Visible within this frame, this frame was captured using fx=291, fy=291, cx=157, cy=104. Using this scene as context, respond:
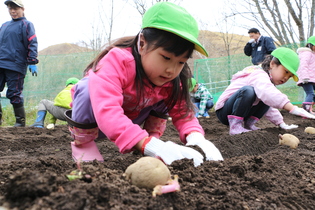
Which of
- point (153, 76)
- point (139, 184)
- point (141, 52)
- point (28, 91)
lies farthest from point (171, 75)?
point (28, 91)

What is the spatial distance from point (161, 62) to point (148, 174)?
2.54ft

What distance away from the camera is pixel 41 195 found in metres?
0.88

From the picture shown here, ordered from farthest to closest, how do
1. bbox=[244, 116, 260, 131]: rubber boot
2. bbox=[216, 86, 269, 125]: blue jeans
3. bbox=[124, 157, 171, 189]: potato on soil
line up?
bbox=[244, 116, 260, 131]: rubber boot, bbox=[216, 86, 269, 125]: blue jeans, bbox=[124, 157, 171, 189]: potato on soil

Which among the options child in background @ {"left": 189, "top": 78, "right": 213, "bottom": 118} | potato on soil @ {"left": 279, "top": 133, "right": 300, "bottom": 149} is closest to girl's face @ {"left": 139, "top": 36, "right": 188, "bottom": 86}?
potato on soil @ {"left": 279, "top": 133, "right": 300, "bottom": 149}

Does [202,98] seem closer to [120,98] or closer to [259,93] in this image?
[259,93]

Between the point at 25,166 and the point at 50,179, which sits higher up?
the point at 50,179

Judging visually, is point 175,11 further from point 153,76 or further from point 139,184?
point 139,184

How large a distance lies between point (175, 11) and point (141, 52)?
0.34 metres

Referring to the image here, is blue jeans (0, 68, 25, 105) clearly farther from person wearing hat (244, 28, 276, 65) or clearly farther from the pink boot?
person wearing hat (244, 28, 276, 65)

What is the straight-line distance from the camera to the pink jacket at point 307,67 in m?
6.21

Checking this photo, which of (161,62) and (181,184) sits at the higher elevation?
(161,62)

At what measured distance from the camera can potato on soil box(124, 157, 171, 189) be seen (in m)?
1.10

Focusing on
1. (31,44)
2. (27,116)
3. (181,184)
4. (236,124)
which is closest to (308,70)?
(236,124)

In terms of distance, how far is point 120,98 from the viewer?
1.66 metres
